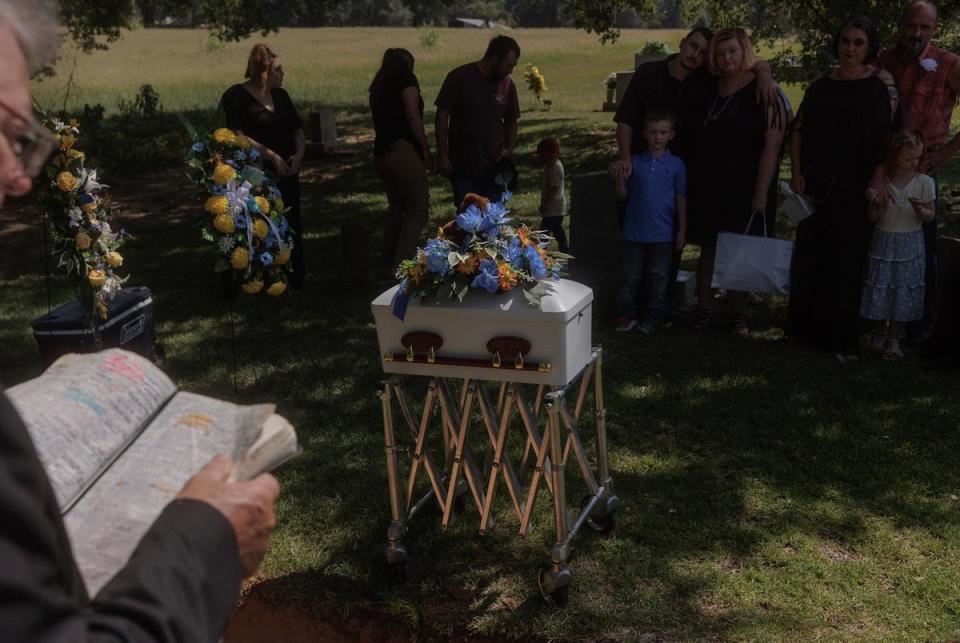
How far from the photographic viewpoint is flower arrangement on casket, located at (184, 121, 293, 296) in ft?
17.8

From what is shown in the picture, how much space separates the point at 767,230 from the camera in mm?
6852

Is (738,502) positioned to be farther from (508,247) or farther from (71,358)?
(71,358)

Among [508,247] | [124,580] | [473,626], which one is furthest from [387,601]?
[124,580]

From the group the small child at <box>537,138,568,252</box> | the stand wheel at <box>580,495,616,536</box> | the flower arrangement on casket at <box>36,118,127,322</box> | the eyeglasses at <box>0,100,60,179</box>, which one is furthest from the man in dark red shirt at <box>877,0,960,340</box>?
the eyeglasses at <box>0,100,60,179</box>

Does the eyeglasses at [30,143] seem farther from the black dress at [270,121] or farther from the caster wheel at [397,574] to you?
the black dress at [270,121]

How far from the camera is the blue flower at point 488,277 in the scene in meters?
3.54

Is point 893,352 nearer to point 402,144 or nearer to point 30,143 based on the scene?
point 402,144

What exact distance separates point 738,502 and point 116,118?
68.5 feet

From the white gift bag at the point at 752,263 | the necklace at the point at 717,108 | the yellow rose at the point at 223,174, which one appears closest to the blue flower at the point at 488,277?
the yellow rose at the point at 223,174

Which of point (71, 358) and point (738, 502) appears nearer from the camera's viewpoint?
point (71, 358)

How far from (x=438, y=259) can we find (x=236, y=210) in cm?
226

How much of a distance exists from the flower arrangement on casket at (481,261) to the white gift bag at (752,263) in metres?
2.94

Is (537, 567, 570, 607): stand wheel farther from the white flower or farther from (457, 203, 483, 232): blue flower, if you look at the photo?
the white flower

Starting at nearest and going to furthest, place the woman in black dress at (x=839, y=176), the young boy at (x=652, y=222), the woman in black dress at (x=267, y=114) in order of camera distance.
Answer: the woman in black dress at (x=839, y=176) < the young boy at (x=652, y=222) < the woman in black dress at (x=267, y=114)
